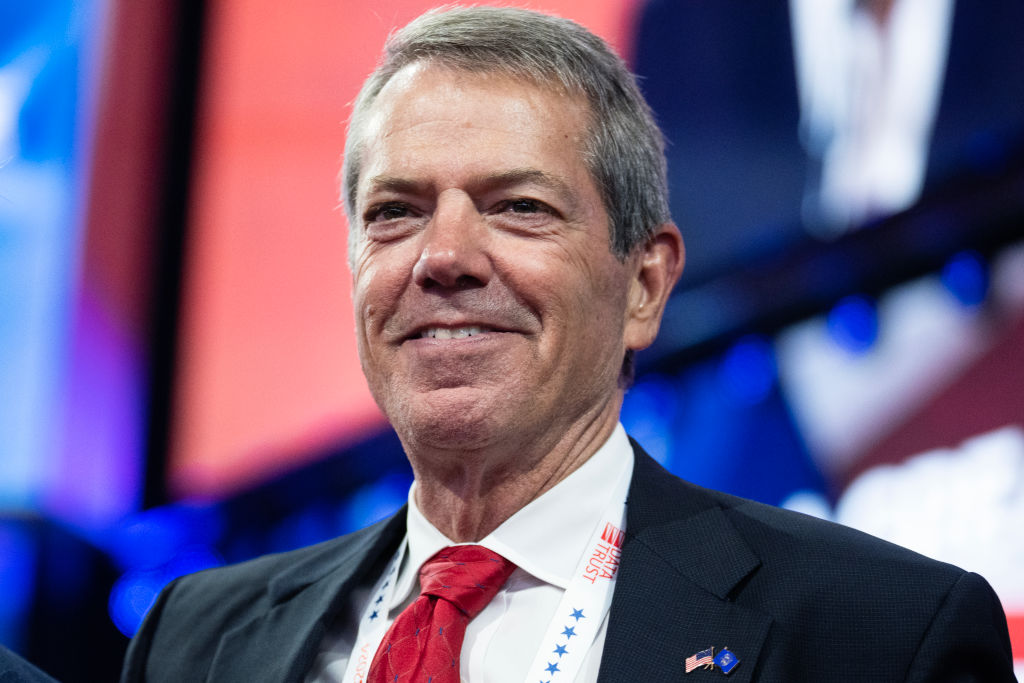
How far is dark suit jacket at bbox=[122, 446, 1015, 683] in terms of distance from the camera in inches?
62.3

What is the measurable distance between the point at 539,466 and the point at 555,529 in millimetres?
125

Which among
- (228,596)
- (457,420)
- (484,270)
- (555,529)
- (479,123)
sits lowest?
(228,596)

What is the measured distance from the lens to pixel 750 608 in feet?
5.47

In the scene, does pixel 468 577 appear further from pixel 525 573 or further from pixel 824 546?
pixel 824 546

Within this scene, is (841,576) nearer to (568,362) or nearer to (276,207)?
(568,362)

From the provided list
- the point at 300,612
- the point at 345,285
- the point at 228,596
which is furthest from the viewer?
the point at 345,285

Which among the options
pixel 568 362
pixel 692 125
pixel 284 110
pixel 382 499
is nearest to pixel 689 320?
pixel 692 125

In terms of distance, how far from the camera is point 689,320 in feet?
11.0

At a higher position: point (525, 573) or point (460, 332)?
point (460, 332)

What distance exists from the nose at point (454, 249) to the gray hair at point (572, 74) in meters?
0.26

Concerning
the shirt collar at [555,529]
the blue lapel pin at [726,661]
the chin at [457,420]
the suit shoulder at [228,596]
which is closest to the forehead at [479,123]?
the chin at [457,420]

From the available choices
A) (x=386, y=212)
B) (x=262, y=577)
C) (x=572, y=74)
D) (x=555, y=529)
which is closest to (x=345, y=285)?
(x=262, y=577)

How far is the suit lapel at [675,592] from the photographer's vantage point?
160 centimetres

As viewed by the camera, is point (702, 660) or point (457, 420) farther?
point (457, 420)
